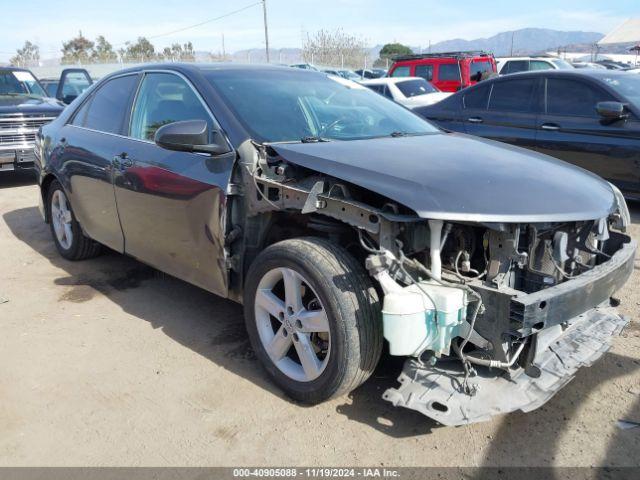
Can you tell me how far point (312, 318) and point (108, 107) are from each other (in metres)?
2.68

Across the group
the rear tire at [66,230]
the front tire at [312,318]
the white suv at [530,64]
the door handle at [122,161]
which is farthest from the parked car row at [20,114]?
the white suv at [530,64]

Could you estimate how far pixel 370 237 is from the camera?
2.67 metres

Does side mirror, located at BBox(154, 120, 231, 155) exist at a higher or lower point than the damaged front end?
higher

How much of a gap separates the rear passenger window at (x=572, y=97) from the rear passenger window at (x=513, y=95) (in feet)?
0.77

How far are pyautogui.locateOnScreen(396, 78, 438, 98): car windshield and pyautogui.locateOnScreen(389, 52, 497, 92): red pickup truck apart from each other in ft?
7.84

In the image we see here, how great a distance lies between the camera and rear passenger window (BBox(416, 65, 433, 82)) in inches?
617

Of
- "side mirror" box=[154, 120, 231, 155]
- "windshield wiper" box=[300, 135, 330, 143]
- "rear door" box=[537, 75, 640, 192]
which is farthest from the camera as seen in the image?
"rear door" box=[537, 75, 640, 192]

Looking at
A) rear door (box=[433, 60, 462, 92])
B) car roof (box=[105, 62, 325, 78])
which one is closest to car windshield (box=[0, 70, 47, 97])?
car roof (box=[105, 62, 325, 78])

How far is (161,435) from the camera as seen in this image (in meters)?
2.72

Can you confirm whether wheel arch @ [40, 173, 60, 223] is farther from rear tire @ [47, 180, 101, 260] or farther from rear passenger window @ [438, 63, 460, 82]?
rear passenger window @ [438, 63, 460, 82]

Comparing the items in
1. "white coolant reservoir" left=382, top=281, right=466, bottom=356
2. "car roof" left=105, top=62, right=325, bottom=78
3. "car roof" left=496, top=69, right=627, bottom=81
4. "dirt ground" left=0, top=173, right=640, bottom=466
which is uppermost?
"car roof" left=105, top=62, right=325, bottom=78

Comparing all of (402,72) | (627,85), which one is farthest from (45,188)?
(402,72)

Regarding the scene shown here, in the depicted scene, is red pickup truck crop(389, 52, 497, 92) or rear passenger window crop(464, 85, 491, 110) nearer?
rear passenger window crop(464, 85, 491, 110)

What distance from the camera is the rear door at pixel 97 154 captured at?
4.16 meters
